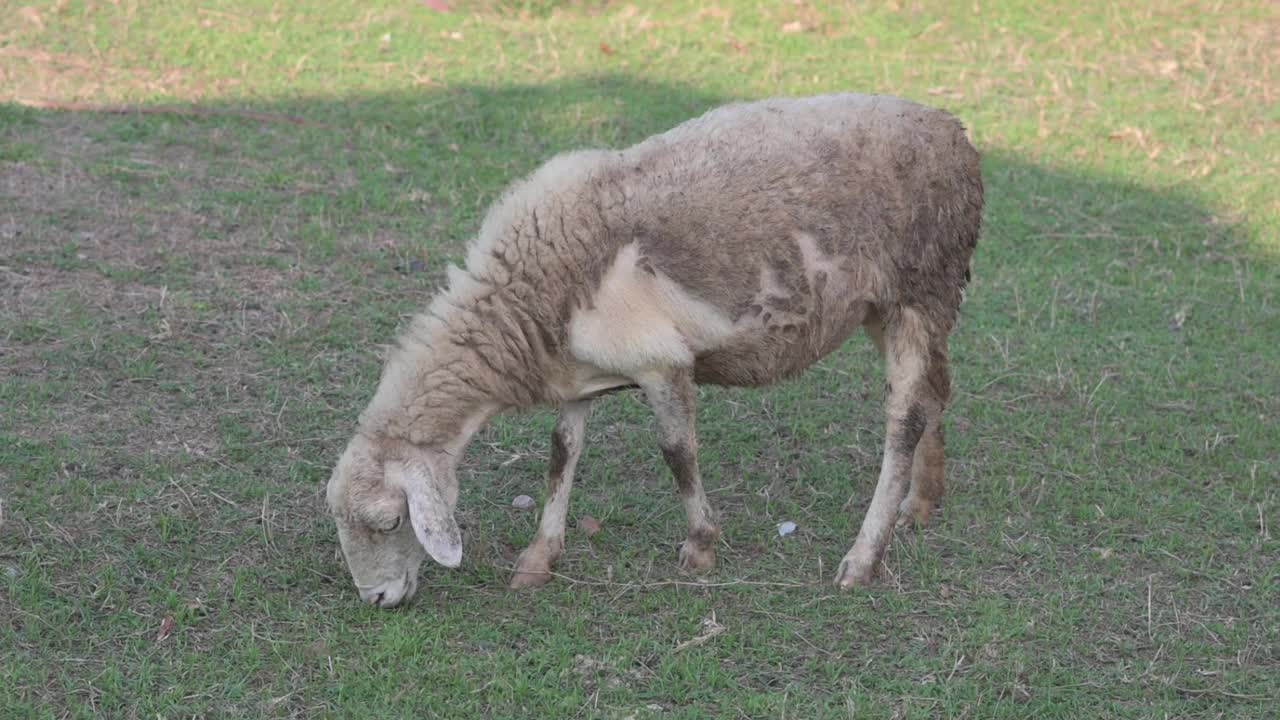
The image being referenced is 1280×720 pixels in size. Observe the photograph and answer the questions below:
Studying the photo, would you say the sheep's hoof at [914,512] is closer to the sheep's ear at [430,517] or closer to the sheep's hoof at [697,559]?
the sheep's hoof at [697,559]

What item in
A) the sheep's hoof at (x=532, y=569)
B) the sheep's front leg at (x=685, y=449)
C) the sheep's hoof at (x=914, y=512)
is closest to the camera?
the sheep's front leg at (x=685, y=449)

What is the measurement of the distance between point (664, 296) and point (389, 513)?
3.55ft

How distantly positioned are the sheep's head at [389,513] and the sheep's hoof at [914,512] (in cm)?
173

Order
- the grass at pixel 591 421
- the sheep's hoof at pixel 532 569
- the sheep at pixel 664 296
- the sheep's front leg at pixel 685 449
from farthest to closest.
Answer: the sheep's hoof at pixel 532 569 < the sheep's front leg at pixel 685 449 < the sheep at pixel 664 296 < the grass at pixel 591 421

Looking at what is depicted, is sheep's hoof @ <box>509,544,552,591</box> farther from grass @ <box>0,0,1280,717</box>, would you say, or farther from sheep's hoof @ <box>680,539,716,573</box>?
sheep's hoof @ <box>680,539,716,573</box>

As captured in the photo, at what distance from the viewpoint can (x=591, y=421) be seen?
587 centimetres

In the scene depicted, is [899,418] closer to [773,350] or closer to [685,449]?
[773,350]

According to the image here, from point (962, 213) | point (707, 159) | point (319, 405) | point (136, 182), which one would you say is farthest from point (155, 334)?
point (962, 213)

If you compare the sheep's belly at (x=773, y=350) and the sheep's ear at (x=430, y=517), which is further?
the sheep's belly at (x=773, y=350)

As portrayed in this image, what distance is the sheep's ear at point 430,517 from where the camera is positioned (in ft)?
14.1

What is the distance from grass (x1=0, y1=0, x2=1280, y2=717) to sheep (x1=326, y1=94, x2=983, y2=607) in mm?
326

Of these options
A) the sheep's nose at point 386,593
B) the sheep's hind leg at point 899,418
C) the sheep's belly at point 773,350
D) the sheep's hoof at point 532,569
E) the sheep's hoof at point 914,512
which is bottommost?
the sheep's hoof at point 914,512

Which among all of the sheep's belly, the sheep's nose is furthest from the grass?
the sheep's belly

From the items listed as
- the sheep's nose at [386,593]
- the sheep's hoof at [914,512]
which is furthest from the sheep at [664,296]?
the sheep's hoof at [914,512]
